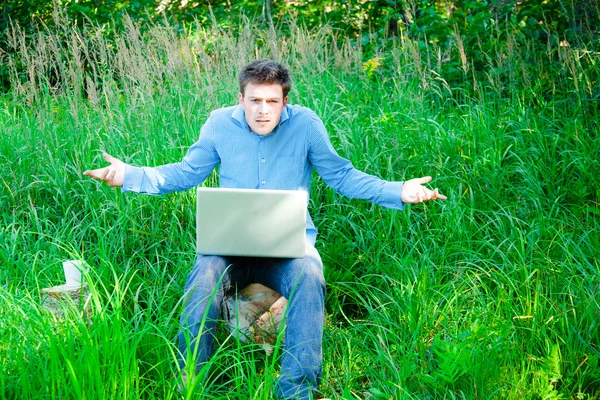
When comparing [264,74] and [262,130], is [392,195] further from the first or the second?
[264,74]

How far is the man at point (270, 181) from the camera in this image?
2.69 m

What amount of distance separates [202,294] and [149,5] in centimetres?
559

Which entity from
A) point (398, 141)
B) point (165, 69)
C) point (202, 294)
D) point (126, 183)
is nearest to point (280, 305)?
point (202, 294)

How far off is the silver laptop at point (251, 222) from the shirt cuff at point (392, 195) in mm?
438

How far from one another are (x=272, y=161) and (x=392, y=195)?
52cm

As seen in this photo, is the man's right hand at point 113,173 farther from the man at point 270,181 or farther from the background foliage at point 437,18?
the background foliage at point 437,18

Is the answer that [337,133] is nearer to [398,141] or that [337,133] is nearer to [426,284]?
[398,141]

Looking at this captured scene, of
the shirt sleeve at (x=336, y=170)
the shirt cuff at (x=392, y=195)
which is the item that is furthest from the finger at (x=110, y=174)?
the shirt cuff at (x=392, y=195)

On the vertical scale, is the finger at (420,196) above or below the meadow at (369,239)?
above

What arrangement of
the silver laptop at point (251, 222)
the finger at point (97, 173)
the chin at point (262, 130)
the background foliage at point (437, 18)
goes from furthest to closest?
the background foliage at point (437, 18) < the chin at point (262, 130) < the finger at point (97, 173) < the silver laptop at point (251, 222)

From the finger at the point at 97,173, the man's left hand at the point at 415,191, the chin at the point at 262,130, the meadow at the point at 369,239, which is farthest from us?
the chin at the point at 262,130

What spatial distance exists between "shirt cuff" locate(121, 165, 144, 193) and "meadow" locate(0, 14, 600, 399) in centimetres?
33

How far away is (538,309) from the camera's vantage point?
288 centimetres

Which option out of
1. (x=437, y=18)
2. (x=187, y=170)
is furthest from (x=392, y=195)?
(x=437, y=18)
